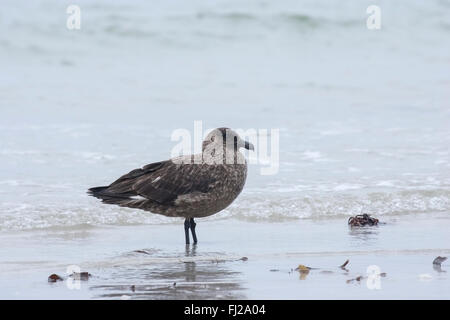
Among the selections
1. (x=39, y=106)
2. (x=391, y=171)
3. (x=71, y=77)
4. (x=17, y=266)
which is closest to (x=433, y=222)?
(x=391, y=171)

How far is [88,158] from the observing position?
10484mm

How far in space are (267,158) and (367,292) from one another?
5246mm

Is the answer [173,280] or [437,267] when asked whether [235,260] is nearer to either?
[173,280]

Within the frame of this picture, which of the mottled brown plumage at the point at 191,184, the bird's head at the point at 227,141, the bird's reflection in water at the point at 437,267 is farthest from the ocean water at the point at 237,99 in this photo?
the bird's reflection in water at the point at 437,267

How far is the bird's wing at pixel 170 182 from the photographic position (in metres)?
7.25

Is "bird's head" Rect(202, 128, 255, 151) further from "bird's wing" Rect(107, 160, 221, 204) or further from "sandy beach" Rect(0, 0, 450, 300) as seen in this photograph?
"sandy beach" Rect(0, 0, 450, 300)

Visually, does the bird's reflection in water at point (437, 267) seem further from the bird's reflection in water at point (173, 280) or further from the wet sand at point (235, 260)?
the bird's reflection in water at point (173, 280)

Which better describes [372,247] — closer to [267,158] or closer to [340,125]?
[267,158]

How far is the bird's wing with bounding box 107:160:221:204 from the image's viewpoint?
7250 millimetres

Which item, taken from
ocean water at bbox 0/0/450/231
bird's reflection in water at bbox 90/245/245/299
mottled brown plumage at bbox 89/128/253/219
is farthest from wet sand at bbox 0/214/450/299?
ocean water at bbox 0/0/450/231

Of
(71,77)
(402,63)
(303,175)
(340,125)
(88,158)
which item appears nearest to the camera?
(303,175)

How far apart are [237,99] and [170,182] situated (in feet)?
24.2

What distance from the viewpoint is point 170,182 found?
7.33m

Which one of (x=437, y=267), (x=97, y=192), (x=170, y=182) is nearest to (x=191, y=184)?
(x=170, y=182)
